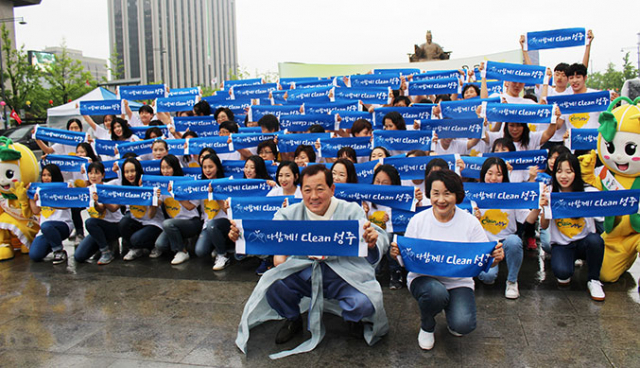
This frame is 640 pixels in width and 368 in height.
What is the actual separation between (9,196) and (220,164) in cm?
298

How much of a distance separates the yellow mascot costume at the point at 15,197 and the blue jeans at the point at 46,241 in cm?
42

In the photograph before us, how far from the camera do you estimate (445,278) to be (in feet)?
12.8

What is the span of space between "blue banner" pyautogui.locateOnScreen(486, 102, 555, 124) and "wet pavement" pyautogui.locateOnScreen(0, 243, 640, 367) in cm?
187

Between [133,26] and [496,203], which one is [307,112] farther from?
[133,26]

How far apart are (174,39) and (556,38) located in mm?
76867

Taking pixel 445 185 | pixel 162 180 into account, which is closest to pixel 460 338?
pixel 445 185

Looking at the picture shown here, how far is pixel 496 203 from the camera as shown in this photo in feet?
16.9

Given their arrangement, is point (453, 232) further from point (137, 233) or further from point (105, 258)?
point (105, 258)

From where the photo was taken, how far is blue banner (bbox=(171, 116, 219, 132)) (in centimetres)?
866

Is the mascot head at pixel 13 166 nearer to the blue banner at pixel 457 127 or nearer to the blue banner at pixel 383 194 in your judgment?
the blue banner at pixel 383 194

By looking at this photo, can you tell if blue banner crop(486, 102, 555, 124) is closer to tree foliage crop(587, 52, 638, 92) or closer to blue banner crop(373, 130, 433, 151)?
blue banner crop(373, 130, 433, 151)

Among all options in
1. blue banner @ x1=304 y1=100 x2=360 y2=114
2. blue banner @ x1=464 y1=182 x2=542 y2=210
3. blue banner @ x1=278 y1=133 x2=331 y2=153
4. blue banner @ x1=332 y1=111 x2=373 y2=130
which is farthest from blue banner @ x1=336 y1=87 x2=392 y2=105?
blue banner @ x1=464 y1=182 x2=542 y2=210

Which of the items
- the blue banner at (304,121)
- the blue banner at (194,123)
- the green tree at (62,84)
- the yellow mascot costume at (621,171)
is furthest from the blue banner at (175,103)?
the green tree at (62,84)

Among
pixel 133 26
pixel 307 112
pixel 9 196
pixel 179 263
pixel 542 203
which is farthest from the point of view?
pixel 133 26
